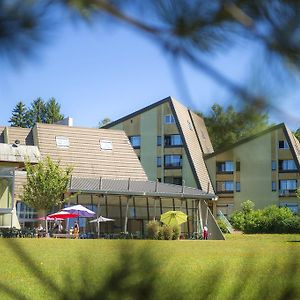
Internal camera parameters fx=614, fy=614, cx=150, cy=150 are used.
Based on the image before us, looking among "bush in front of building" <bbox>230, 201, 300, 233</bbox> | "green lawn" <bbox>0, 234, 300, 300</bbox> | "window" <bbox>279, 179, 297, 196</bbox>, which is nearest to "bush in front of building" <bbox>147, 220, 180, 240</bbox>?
"bush in front of building" <bbox>230, 201, 300, 233</bbox>

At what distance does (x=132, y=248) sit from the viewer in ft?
6.72

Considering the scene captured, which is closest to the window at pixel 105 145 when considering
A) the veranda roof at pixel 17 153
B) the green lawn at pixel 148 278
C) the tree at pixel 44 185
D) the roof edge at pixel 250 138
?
the veranda roof at pixel 17 153

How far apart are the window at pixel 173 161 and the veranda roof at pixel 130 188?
698cm

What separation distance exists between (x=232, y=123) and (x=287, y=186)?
137ft

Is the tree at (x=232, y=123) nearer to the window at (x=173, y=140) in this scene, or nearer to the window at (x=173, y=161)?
the window at (x=173, y=140)

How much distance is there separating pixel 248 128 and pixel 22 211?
32.3 meters

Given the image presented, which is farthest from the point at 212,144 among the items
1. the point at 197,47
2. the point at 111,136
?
the point at 111,136

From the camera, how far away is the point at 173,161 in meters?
43.8

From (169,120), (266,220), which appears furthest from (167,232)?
(266,220)

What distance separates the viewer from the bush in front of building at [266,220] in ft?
127

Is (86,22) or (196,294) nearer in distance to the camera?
(86,22)

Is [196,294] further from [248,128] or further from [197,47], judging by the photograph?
[197,47]

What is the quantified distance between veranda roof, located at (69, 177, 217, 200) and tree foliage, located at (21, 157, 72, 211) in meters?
1.70

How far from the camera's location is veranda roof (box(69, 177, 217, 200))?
1250 inches
